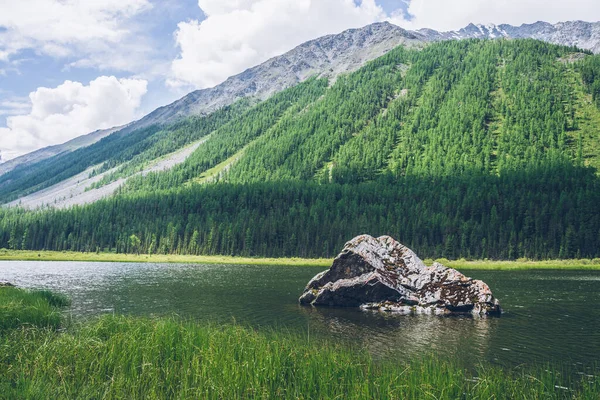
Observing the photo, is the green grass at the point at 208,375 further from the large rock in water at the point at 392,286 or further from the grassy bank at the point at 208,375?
the large rock in water at the point at 392,286

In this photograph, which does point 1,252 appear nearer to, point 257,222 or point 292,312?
point 257,222

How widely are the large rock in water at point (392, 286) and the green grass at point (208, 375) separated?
21.6 m

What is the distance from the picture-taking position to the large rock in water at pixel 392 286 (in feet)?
128

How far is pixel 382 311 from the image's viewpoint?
39.5 metres

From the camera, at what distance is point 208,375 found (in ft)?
45.7

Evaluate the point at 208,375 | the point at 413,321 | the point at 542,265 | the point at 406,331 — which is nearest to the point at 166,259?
the point at 542,265

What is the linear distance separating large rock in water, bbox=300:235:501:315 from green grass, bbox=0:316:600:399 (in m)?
21.6

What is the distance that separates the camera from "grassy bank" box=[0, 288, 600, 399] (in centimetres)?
1269

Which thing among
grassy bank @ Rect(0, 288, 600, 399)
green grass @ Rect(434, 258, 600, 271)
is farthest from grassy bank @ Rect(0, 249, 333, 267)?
grassy bank @ Rect(0, 288, 600, 399)

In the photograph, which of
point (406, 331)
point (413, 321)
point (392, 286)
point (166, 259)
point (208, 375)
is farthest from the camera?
point (166, 259)

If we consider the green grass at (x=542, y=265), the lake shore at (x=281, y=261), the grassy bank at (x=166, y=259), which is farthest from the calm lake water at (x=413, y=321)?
the grassy bank at (x=166, y=259)

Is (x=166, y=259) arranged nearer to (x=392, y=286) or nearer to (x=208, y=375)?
(x=392, y=286)

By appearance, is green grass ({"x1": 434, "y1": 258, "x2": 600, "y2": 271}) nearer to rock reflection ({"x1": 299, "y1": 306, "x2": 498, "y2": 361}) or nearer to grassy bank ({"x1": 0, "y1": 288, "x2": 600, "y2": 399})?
rock reflection ({"x1": 299, "y1": 306, "x2": 498, "y2": 361})

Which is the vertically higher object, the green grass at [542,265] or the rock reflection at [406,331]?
the green grass at [542,265]
